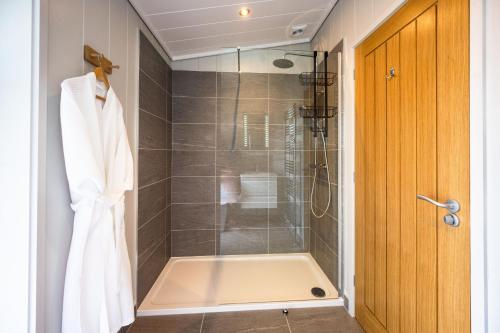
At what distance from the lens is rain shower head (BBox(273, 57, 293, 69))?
238 cm

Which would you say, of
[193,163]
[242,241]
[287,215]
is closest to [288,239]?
[287,215]

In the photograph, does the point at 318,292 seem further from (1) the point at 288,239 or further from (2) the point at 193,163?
(2) the point at 193,163

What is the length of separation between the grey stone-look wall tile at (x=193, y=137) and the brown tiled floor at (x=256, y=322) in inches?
63.6

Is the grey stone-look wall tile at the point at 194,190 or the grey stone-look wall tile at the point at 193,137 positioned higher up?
the grey stone-look wall tile at the point at 193,137

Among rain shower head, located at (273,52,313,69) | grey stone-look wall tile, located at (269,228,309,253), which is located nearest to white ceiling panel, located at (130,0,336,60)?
rain shower head, located at (273,52,313,69)

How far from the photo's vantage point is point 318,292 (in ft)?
6.35

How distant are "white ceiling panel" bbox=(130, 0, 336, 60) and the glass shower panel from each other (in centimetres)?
23

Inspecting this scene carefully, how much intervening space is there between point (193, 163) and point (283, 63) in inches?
57.8

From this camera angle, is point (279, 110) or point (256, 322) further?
point (279, 110)

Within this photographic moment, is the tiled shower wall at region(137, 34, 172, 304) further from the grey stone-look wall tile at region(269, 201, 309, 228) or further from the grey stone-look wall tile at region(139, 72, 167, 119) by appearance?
the grey stone-look wall tile at region(269, 201, 309, 228)

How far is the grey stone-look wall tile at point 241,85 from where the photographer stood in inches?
98.6

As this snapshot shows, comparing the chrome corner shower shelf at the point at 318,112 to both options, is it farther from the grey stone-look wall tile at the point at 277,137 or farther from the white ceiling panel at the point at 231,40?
the white ceiling panel at the point at 231,40
